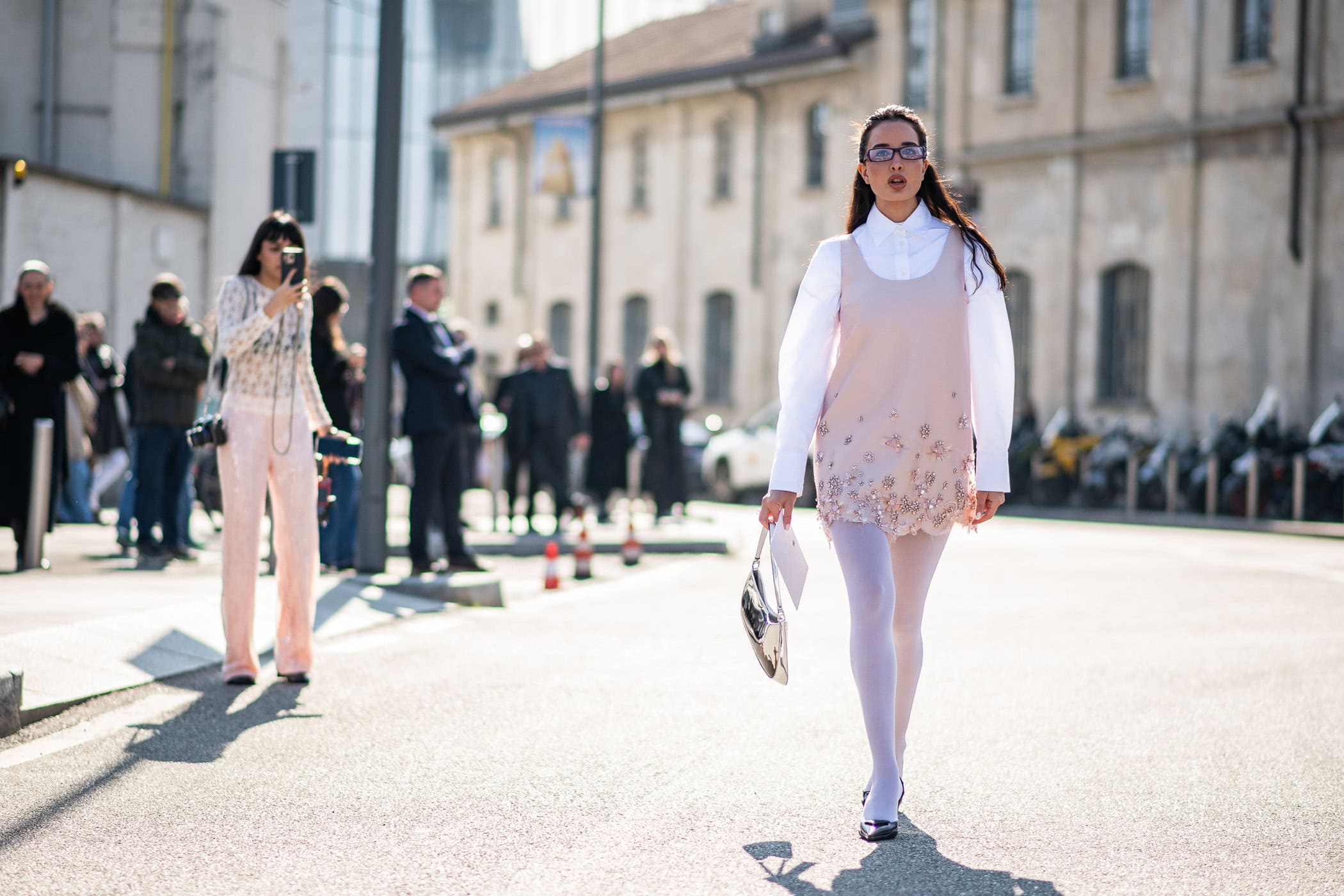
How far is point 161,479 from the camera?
13320 mm

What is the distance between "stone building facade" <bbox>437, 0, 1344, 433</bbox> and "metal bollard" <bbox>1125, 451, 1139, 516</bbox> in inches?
143

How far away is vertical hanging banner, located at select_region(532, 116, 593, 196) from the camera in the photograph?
23734 mm

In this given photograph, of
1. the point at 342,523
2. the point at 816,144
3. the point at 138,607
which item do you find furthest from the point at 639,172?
the point at 138,607

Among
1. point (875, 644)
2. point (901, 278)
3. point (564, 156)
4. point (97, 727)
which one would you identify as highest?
point (564, 156)

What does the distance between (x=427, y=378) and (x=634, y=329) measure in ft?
102

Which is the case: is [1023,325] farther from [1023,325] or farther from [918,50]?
[918,50]

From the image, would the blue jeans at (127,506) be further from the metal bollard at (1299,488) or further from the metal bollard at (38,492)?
the metal bollard at (1299,488)

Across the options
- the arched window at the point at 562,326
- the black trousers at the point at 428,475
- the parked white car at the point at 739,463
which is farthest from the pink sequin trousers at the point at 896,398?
the arched window at the point at 562,326

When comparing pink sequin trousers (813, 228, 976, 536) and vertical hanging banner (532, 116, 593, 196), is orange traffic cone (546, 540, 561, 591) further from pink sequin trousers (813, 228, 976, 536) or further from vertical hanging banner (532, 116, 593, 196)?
vertical hanging banner (532, 116, 593, 196)

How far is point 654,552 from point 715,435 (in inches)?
636

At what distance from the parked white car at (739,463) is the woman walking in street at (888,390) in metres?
24.6

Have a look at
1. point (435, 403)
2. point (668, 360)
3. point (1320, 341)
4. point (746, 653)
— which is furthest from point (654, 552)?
point (1320, 341)

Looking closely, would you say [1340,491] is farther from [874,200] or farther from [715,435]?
[874,200]

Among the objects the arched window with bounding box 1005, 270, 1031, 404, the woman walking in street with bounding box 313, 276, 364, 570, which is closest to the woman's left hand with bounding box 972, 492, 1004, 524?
the woman walking in street with bounding box 313, 276, 364, 570
